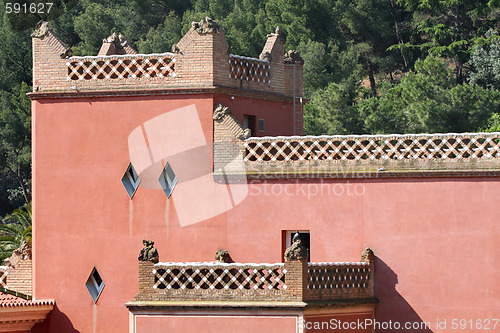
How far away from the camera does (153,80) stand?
23.2 m

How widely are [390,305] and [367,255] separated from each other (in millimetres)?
1163

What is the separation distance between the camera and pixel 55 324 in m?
23.4

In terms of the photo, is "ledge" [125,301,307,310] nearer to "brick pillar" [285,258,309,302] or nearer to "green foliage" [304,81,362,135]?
"brick pillar" [285,258,309,302]

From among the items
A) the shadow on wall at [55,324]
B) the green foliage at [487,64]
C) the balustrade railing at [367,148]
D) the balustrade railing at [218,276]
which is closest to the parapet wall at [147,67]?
the balustrade railing at [367,148]

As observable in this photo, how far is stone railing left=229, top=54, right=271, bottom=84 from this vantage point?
936 inches

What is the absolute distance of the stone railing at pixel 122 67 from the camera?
76.2ft

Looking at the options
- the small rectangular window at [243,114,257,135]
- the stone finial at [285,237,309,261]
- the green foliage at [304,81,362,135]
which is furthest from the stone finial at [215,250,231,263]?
the green foliage at [304,81,362,135]

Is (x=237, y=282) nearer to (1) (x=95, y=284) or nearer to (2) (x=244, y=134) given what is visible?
(2) (x=244, y=134)

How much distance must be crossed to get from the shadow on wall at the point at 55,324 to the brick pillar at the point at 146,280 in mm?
3012

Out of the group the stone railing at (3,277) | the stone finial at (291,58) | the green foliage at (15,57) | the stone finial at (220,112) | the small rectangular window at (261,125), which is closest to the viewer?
the stone finial at (220,112)

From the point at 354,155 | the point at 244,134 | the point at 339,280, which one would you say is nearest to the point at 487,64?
the point at 354,155

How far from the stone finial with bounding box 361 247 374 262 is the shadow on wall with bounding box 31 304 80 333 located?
6.38m

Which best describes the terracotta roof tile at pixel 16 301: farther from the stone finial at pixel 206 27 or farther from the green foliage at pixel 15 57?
the green foliage at pixel 15 57

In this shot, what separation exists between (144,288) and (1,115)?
33.2 m
